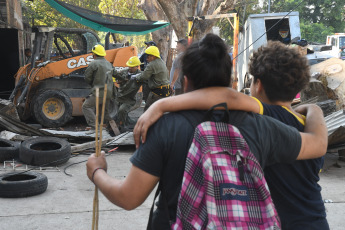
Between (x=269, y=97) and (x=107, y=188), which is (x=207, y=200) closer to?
(x=107, y=188)

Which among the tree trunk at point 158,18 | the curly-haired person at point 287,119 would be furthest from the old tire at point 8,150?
the tree trunk at point 158,18


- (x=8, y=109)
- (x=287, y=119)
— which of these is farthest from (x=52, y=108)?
(x=287, y=119)

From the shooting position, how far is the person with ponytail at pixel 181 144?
1.60m

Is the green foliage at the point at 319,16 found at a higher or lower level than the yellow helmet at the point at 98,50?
higher

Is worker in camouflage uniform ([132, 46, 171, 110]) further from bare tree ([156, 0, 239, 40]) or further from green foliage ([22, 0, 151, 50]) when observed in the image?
green foliage ([22, 0, 151, 50])

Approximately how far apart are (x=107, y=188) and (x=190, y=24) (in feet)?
41.0

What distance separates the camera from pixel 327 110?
25.8 ft

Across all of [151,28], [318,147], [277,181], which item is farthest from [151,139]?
[151,28]

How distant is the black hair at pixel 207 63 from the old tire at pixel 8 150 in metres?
5.91

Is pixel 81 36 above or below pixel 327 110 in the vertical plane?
above

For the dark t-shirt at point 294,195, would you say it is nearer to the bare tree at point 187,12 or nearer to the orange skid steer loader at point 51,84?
the orange skid steer loader at point 51,84

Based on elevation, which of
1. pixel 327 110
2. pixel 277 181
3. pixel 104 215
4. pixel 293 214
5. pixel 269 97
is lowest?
pixel 104 215

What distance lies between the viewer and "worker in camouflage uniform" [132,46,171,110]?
9.34 m

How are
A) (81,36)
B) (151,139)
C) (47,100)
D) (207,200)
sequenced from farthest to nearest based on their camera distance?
(81,36) < (47,100) < (151,139) < (207,200)
